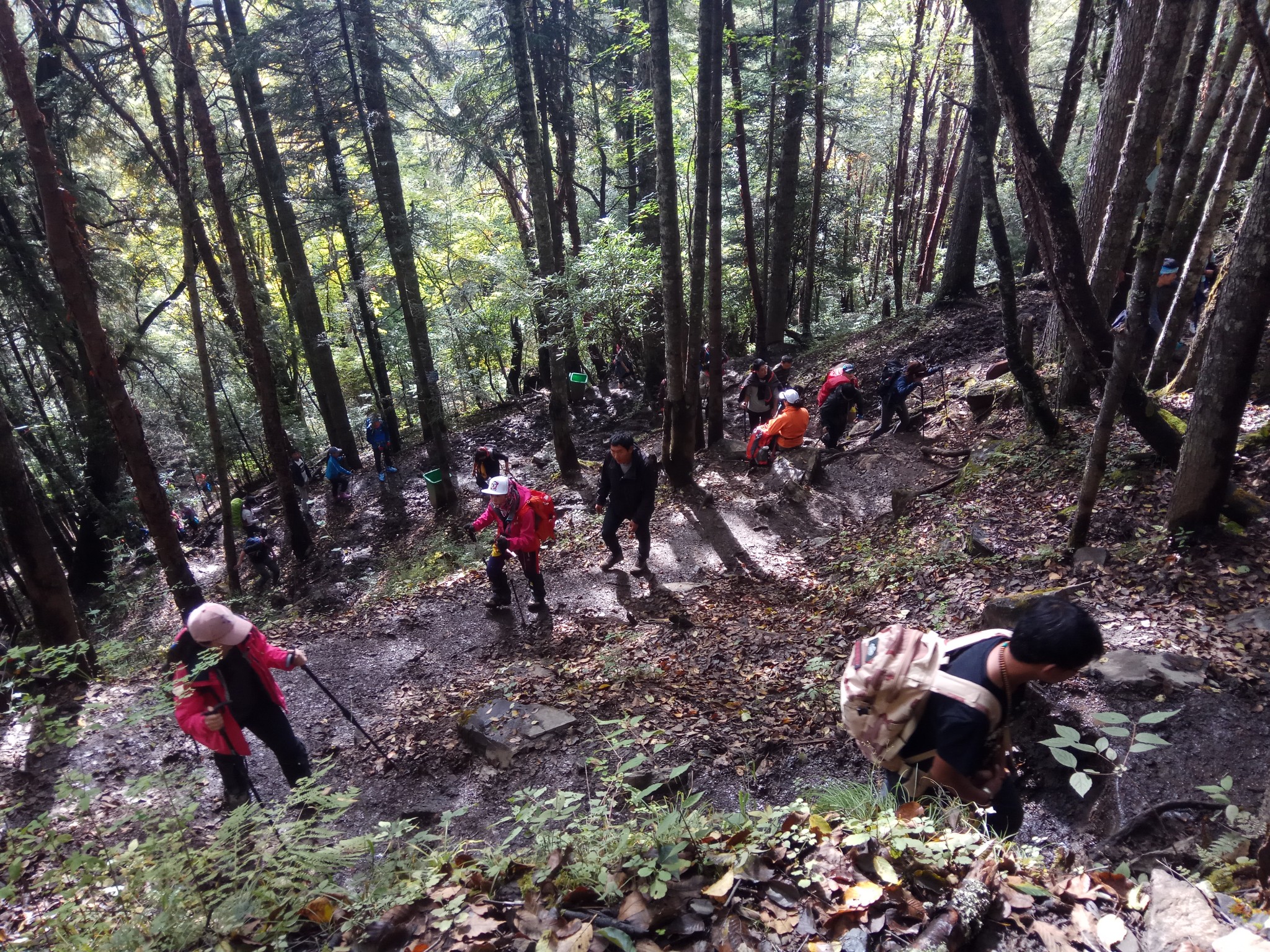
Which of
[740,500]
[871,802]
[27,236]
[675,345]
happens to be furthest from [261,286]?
[871,802]

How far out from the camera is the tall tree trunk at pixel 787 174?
15.8 meters

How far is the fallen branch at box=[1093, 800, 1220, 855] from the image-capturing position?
3.18m

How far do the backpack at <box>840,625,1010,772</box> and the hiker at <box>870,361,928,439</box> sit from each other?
9.41m

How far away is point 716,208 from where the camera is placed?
1083 centimetres

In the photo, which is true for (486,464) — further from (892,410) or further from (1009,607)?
(1009,607)

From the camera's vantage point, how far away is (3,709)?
6.24m

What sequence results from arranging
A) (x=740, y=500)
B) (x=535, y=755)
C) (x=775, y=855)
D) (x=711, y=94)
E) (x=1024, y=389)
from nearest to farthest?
1. (x=775, y=855)
2. (x=535, y=755)
3. (x=1024, y=389)
4. (x=711, y=94)
5. (x=740, y=500)

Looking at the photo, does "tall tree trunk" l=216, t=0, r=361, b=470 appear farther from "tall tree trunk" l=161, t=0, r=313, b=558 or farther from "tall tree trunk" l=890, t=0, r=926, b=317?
"tall tree trunk" l=890, t=0, r=926, b=317

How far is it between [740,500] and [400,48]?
40.6 feet

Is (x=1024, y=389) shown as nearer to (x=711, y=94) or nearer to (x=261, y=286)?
(x=711, y=94)

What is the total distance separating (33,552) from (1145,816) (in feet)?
33.4

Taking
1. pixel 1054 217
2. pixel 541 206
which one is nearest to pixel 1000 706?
pixel 1054 217

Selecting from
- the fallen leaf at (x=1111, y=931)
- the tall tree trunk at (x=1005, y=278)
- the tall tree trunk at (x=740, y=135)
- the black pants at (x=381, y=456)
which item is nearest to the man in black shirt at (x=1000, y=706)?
the fallen leaf at (x=1111, y=931)

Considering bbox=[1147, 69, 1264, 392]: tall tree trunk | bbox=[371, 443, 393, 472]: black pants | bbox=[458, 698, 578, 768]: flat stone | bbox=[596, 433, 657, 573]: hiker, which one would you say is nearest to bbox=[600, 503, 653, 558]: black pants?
bbox=[596, 433, 657, 573]: hiker
